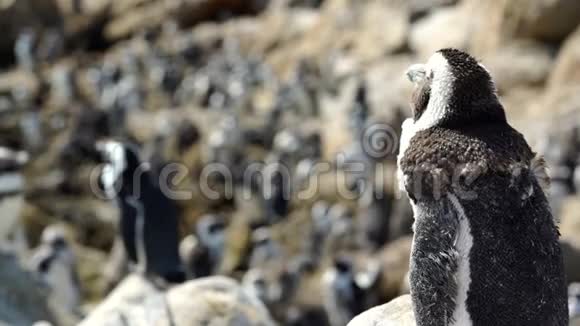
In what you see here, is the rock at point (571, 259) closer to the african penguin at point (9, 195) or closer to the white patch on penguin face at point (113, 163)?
the white patch on penguin face at point (113, 163)

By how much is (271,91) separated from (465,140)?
2314cm

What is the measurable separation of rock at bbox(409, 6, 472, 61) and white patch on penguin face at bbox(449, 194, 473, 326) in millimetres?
17493

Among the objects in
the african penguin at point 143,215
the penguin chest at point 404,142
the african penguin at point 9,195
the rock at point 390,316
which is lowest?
the african penguin at point 9,195

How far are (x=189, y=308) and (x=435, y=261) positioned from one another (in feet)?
8.56

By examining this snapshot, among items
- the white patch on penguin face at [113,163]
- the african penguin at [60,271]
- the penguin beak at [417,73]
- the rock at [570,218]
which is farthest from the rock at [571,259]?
the african penguin at [60,271]

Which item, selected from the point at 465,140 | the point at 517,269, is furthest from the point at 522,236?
the point at 465,140

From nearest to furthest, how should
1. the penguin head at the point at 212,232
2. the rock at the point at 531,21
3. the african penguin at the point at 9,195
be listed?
1. the african penguin at the point at 9,195
2. the penguin head at the point at 212,232
3. the rock at the point at 531,21

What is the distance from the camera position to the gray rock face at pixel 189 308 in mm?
4715

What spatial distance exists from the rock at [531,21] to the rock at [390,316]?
15.2 m

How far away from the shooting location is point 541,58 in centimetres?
1717

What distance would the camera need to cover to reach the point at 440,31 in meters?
21.4

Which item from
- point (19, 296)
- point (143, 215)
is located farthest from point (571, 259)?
point (19, 296)

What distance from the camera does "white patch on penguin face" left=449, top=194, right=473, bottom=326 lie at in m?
2.45

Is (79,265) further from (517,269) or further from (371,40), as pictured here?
(371,40)
